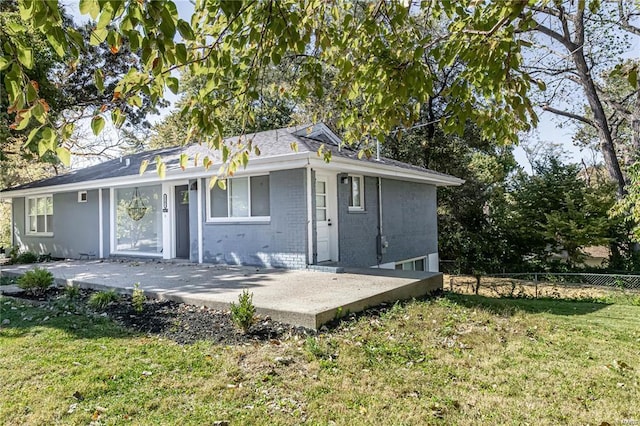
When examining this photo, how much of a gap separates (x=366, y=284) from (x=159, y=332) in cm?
368

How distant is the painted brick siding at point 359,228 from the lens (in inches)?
425

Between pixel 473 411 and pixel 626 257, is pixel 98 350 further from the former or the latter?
pixel 626 257

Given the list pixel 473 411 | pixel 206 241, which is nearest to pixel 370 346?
pixel 473 411

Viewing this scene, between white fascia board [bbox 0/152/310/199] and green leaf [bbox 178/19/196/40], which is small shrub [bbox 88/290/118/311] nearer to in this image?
white fascia board [bbox 0/152/310/199]

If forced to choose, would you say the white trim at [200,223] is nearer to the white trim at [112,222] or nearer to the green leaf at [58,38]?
the white trim at [112,222]

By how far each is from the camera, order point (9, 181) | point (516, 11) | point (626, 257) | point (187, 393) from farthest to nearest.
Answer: point (9, 181) < point (626, 257) < point (187, 393) < point (516, 11)

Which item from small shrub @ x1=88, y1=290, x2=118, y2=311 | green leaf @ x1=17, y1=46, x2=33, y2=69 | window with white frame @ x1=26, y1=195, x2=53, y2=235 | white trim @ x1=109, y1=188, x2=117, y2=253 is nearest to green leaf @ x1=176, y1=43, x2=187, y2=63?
green leaf @ x1=17, y1=46, x2=33, y2=69

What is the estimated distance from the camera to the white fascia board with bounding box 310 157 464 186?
30.6 feet

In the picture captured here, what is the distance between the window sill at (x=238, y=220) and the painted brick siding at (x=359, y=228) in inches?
77.3

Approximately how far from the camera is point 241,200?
417 inches

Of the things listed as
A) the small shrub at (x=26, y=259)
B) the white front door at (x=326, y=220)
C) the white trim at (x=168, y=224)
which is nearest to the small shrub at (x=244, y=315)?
the white front door at (x=326, y=220)

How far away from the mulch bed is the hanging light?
6.52 meters

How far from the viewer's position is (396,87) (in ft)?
11.2

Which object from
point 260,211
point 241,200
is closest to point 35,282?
point 241,200
